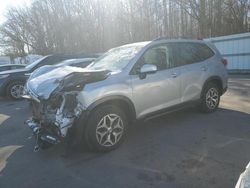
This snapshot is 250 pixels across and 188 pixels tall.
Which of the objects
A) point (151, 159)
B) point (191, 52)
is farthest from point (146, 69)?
point (191, 52)

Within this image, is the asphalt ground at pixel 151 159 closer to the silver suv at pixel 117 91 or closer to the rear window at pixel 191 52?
the silver suv at pixel 117 91

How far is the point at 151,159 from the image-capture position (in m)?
4.09

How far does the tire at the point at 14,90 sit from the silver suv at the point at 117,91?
5.78 meters

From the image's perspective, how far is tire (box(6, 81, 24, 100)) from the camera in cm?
1026

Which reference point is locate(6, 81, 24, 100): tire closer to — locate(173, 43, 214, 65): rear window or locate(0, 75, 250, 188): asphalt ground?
locate(0, 75, 250, 188): asphalt ground

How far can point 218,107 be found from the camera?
6754 millimetres

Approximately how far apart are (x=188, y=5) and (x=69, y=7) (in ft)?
45.3

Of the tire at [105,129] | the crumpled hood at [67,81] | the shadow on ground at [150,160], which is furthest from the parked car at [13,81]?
the tire at [105,129]

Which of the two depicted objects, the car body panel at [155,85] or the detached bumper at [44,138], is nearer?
the detached bumper at [44,138]

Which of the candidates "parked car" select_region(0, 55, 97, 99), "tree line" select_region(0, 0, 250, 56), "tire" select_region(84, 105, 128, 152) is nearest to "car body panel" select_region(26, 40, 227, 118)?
"tire" select_region(84, 105, 128, 152)

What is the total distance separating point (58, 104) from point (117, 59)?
5.12 ft

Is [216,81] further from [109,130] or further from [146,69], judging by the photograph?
[109,130]

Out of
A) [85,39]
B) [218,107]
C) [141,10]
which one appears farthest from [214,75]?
[85,39]

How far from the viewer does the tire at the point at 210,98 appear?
5.98 m
